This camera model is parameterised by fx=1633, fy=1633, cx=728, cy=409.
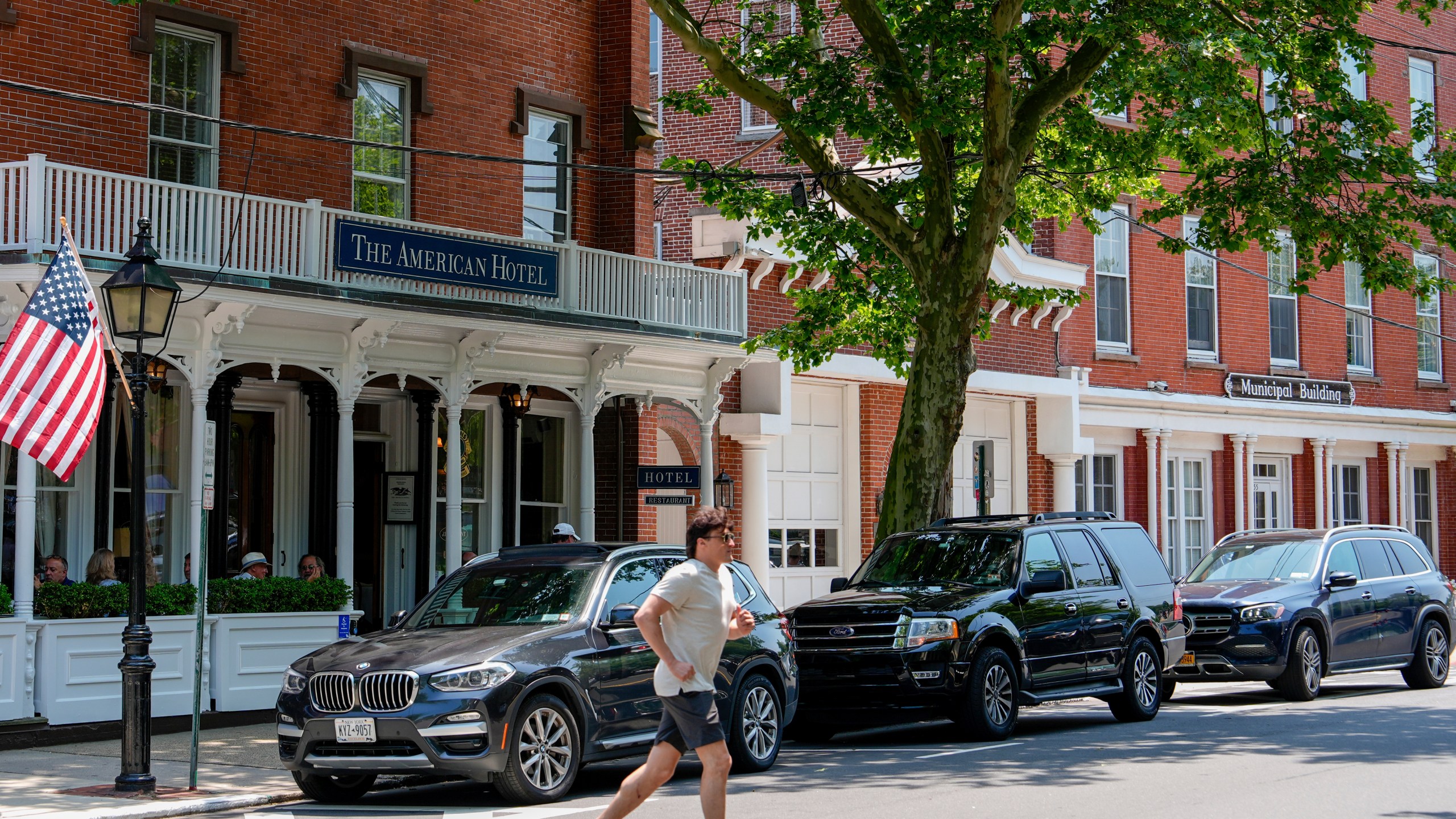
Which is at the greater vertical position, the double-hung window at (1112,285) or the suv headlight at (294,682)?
the double-hung window at (1112,285)

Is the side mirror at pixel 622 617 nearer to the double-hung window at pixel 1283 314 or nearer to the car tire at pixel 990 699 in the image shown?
the car tire at pixel 990 699

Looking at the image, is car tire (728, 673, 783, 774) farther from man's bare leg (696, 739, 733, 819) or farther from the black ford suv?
man's bare leg (696, 739, 733, 819)

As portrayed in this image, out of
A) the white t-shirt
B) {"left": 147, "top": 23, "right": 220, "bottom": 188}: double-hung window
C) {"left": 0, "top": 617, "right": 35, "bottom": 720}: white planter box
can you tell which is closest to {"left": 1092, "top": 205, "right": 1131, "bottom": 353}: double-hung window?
{"left": 147, "top": 23, "right": 220, "bottom": 188}: double-hung window

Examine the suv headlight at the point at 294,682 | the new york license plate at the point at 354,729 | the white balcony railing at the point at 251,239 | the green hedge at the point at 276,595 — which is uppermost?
the white balcony railing at the point at 251,239

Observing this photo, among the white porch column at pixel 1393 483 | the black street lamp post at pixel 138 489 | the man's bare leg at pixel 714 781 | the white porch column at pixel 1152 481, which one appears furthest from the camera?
the white porch column at pixel 1393 483

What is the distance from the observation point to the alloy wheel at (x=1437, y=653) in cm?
1861

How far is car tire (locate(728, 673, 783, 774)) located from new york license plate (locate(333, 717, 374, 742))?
2.66m

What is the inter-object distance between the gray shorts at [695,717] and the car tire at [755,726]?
12.2 feet

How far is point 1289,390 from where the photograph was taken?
101ft

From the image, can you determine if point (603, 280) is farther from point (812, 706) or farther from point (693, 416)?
point (812, 706)

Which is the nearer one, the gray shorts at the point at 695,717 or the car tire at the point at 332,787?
the gray shorts at the point at 695,717

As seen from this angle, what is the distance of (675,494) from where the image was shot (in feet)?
65.3

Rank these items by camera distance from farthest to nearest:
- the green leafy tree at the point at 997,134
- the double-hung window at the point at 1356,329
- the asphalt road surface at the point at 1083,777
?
the double-hung window at the point at 1356,329 → the green leafy tree at the point at 997,134 → the asphalt road surface at the point at 1083,777

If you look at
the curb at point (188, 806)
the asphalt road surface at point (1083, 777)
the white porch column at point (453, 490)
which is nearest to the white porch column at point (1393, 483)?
the asphalt road surface at point (1083, 777)
